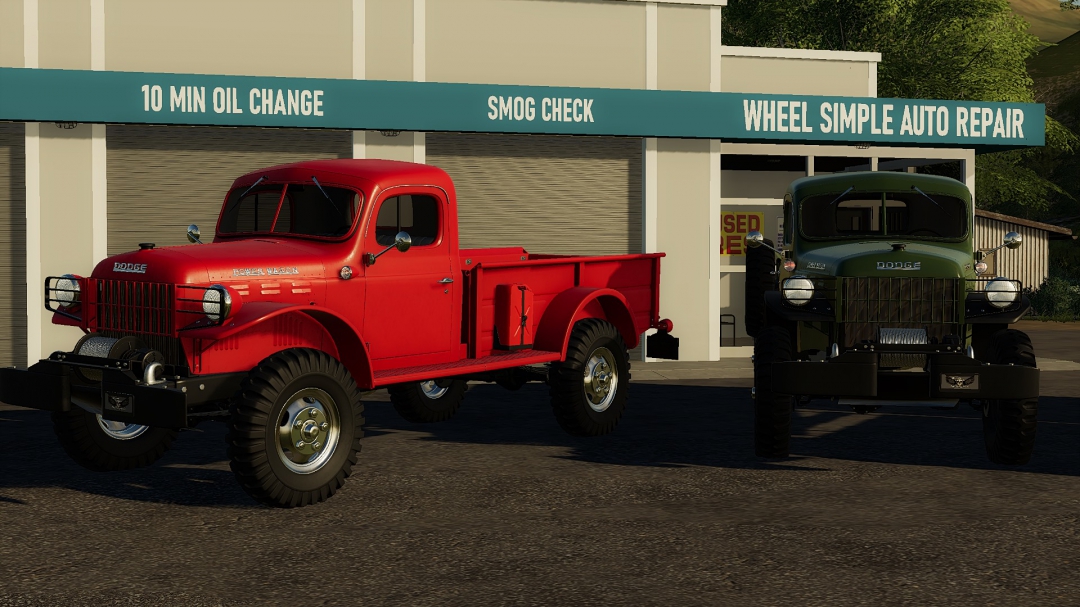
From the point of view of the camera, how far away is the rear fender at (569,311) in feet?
35.3

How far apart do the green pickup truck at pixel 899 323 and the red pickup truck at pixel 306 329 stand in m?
1.90

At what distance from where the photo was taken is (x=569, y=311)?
35.5 feet

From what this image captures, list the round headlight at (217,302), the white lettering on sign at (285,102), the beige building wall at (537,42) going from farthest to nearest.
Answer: the beige building wall at (537,42)
the white lettering on sign at (285,102)
the round headlight at (217,302)

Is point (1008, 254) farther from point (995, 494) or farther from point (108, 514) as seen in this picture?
point (108, 514)

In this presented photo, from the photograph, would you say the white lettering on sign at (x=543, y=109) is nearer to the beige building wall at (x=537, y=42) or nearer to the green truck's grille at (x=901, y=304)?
the beige building wall at (x=537, y=42)

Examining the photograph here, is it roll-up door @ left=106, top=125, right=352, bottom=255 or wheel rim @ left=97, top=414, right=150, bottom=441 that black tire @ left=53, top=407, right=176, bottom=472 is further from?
roll-up door @ left=106, top=125, right=352, bottom=255

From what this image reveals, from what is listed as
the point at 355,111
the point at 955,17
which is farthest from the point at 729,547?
the point at 955,17

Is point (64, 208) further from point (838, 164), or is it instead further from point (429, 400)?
point (838, 164)

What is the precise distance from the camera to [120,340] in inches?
324

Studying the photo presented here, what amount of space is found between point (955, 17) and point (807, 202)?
3129 cm

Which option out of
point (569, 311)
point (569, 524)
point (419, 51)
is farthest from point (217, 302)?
point (419, 51)

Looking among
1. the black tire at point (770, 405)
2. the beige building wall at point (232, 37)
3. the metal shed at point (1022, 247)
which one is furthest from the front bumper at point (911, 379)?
the metal shed at point (1022, 247)

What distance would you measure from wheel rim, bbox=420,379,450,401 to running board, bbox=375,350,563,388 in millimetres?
1316

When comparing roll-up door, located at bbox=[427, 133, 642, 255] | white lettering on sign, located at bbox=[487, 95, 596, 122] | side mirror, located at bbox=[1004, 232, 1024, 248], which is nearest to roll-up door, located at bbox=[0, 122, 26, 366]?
roll-up door, located at bbox=[427, 133, 642, 255]
